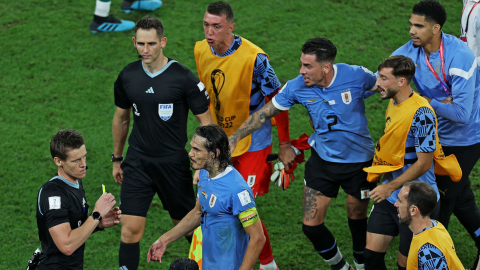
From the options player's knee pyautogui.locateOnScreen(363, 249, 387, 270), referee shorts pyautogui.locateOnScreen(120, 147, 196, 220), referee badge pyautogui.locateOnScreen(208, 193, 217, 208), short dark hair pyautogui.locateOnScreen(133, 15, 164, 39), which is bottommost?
player's knee pyautogui.locateOnScreen(363, 249, 387, 270)

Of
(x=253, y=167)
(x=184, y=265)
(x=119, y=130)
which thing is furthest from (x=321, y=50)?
(x=184, y=265)

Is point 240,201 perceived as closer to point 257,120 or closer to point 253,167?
point 257,120

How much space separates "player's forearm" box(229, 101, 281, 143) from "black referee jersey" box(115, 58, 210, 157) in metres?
0.38

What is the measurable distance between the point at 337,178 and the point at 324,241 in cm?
58

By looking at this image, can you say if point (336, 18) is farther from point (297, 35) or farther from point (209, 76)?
point (209, 76)

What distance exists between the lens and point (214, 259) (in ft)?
13.0

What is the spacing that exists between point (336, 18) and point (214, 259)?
6.60 metres

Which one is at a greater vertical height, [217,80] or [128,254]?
[217,80]

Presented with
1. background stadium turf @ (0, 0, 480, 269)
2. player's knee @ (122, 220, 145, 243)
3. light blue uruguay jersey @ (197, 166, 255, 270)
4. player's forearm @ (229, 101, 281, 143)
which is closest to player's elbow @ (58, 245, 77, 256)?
light blue uruguay jersey @ (197, 166, 255, 270)

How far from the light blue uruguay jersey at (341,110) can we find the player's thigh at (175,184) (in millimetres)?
1115

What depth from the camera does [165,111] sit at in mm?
4914

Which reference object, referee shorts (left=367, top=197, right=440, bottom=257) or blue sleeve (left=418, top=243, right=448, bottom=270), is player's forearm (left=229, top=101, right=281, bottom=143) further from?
blue sleeve (left=418, top=243, right=448, bottom=270)

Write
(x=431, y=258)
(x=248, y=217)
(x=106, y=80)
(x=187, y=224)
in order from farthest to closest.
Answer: (x=106, y=80) → (x=187, y=224) → (x=248, y=217) → (x=431, y=258)

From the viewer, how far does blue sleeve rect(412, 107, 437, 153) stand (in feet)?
13.8
